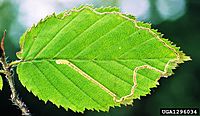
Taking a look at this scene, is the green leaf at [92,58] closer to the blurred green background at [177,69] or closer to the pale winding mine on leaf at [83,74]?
the pale winding mine on leaf at [83,74]

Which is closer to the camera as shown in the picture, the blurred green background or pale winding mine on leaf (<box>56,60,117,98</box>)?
pale winding mine on leaf (<box>56,60,117,98</box>)

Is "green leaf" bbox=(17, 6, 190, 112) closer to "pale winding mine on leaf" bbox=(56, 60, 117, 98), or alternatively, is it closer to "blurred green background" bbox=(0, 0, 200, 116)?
A: "pale winding mine on leaf" bbox=(56, 60, 117, 98)

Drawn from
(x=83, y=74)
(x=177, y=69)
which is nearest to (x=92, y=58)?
(x=83, y=74)

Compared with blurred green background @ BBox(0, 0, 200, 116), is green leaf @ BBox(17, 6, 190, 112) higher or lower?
lower

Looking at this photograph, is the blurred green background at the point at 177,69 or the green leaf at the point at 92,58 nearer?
the green leaf at the point at 92,58

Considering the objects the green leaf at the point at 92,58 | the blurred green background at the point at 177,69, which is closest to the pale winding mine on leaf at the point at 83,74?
the green leaf at the point at 92,58

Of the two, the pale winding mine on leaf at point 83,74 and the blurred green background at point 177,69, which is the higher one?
the blurred green background at point 177,69

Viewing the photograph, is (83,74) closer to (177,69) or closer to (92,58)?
(92,58)

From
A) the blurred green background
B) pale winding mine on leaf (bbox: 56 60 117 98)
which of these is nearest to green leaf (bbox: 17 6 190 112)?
pale winding mine on leaf (bbox: 56 60 117 98)

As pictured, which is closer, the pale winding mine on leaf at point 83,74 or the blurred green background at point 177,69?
the pale winding mine on leaf at point 83,74

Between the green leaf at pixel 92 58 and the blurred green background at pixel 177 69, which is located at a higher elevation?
the blurred green background at pixel 177 69
